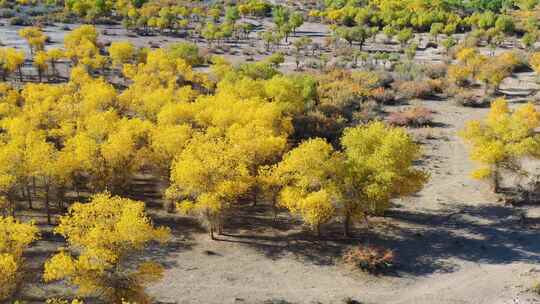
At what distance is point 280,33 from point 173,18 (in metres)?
24.8

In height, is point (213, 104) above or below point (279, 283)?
above

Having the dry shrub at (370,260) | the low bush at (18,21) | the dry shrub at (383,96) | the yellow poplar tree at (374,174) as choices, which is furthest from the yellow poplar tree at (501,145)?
the low bush at (18,21)

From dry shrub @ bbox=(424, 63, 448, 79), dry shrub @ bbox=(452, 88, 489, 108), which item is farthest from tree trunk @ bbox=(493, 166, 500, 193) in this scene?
dry shrub @ bbox=(424, 63, 448, 79)

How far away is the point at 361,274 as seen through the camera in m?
33.2

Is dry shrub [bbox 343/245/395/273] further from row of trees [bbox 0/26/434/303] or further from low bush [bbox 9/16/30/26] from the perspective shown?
low bush [bbox 9/16/30/26]

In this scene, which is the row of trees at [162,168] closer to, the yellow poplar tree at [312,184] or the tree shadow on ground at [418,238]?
the yellow poplar tree at [312,184]

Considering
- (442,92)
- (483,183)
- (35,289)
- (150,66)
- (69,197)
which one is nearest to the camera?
(35,289)

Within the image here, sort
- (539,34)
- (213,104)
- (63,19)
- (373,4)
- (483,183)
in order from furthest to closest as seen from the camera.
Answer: (373,4)
(63,19)
(539,34)
(213,104)
(483,183)

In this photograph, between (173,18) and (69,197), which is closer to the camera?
(69,197)

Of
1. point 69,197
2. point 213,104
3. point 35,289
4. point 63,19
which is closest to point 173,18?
point 63,19

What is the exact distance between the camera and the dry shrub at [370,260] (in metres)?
33.4

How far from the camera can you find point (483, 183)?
4603cm

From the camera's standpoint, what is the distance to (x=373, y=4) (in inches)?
5896

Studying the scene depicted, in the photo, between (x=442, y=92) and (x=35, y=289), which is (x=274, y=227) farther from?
(x=442, y=92)
